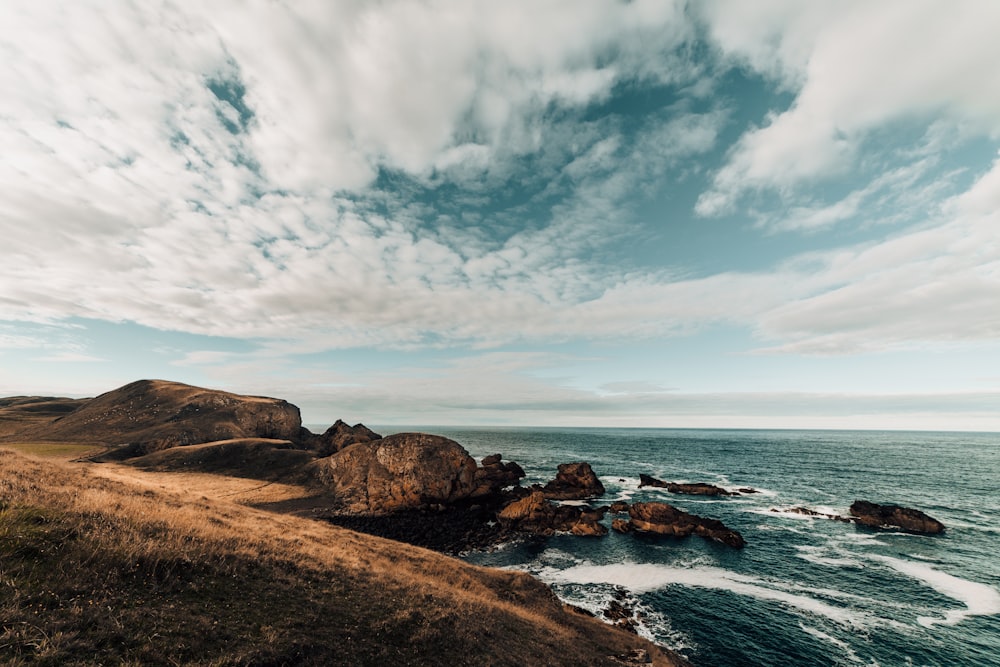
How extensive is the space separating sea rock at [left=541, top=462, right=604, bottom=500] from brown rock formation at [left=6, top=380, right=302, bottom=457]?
256 ft

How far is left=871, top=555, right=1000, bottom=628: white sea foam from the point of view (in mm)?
30781

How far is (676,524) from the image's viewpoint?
5197cm

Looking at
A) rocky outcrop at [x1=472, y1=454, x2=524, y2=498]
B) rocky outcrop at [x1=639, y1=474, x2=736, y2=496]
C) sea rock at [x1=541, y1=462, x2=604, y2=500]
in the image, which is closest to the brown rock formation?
rocky outcrop at [x1=472, y1=454, x2=524, y2=498]

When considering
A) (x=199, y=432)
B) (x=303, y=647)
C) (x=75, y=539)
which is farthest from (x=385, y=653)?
(x=199, y=432)

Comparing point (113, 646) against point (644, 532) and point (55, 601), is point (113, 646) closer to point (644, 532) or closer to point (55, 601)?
point (55, 601)

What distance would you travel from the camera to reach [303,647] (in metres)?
12.1

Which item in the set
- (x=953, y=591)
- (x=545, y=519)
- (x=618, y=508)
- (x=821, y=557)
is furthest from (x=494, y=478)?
(x=953, y=591)

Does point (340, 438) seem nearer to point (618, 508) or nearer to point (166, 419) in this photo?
point (166, 419)

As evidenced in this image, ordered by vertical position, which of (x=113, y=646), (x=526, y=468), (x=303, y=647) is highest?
(x=113, y=646)

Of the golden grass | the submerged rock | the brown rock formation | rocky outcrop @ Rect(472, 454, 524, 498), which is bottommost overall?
the submerged rock

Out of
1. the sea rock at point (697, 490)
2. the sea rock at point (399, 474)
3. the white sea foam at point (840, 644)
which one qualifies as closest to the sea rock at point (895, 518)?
the sea rock at point (697, 490)

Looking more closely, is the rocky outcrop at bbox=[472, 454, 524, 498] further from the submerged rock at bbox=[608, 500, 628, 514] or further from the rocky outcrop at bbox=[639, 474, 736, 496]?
the rocky outcrop at bbox=[639, 474, 736, 496]

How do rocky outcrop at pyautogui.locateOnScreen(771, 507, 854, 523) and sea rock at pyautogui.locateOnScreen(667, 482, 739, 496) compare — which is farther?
sea rock at pyautogui.locateOnScreen(667, 482, 739, 496)

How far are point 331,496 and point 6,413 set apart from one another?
13056cm
